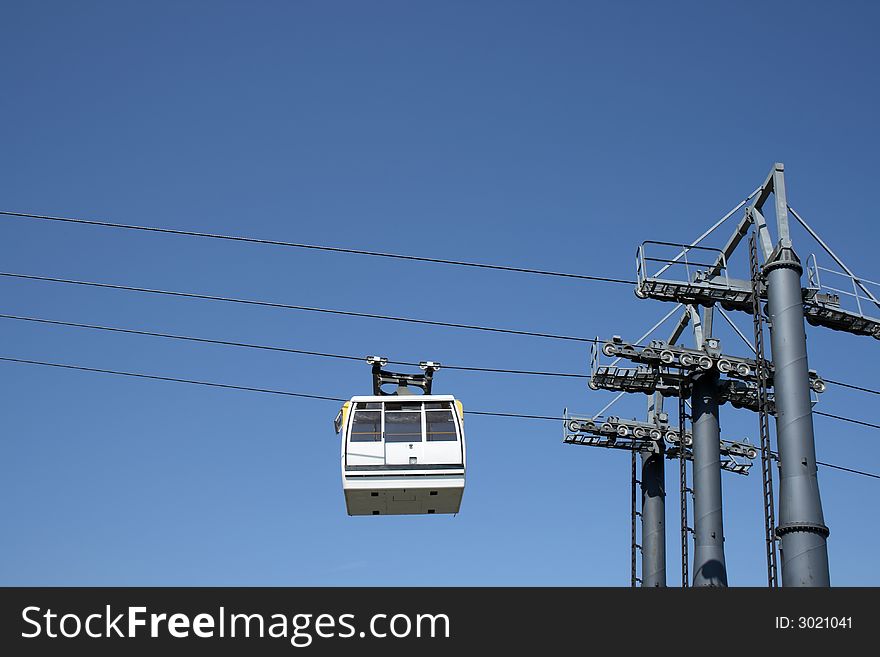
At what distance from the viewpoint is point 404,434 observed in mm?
23516

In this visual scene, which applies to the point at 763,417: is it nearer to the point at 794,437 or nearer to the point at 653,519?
the point at 794,437

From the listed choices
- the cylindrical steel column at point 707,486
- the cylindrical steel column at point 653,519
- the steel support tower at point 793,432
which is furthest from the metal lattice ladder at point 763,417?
the cylindrical steel column at point 653,519

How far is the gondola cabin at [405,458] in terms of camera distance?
909 inches

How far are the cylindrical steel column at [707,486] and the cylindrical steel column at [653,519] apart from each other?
9.19 m

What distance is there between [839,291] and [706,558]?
1179 cm

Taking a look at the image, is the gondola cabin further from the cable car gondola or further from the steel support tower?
the steel support tower

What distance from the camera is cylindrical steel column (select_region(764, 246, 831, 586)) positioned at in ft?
84.8

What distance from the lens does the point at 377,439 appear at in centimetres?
2348
